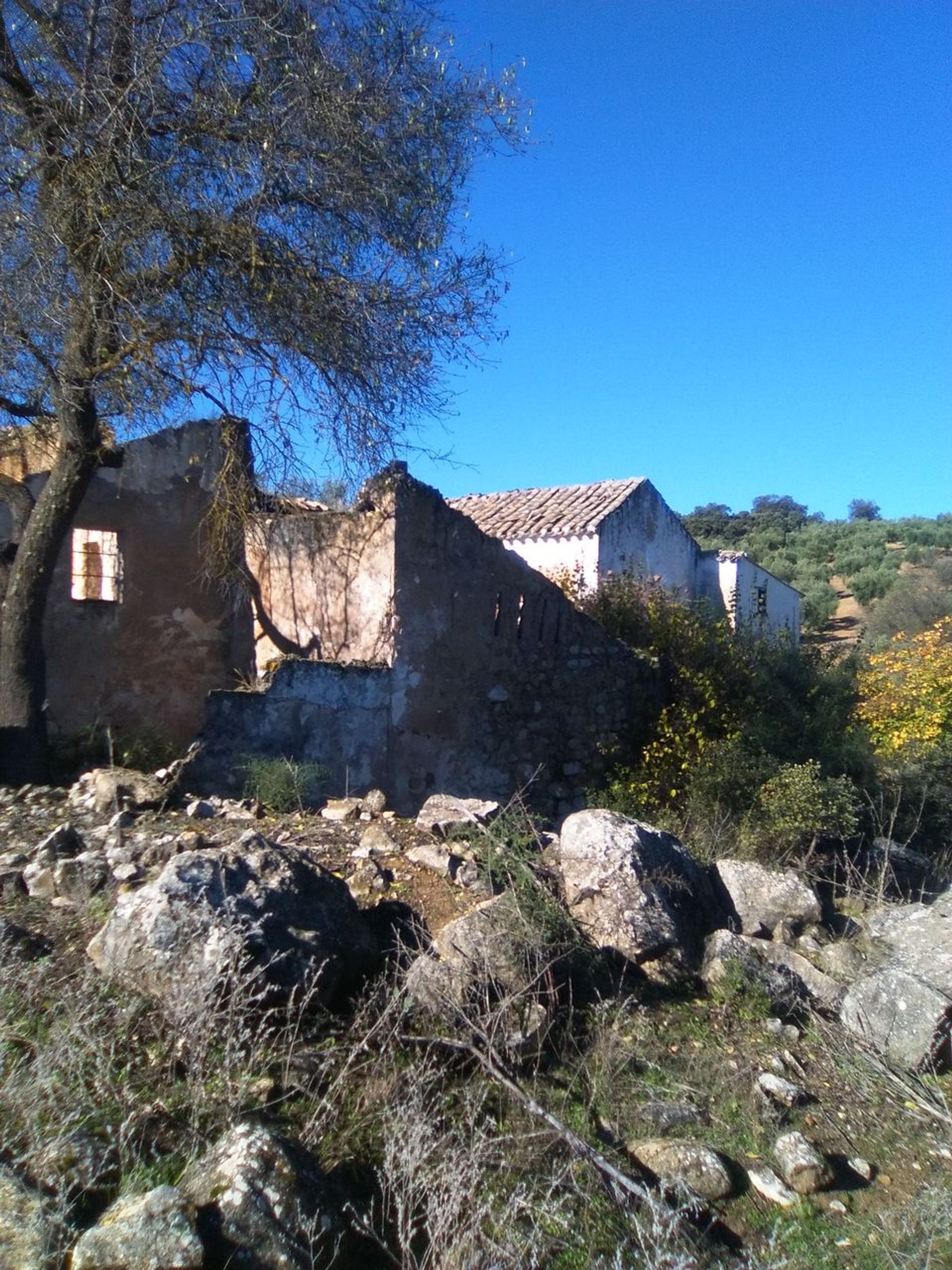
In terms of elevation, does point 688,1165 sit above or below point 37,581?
below

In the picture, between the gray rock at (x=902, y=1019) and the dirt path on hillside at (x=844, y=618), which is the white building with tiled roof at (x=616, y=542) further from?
A: the gray rock at (x=902, y=1019)

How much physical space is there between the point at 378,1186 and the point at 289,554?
7.58 meters

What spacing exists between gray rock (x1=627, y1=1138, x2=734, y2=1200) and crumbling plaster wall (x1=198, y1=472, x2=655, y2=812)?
471 cm

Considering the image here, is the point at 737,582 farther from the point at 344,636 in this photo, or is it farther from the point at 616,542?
the point at 344,636

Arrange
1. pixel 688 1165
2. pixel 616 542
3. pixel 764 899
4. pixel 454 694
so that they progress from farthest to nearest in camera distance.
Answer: pixel 616 542, pixel 454 694, pixel 764 899, pixel 688 1165

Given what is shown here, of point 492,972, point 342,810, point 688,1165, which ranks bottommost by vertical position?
point 688,1165

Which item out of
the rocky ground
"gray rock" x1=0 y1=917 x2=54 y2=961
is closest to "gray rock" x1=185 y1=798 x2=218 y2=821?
the rocky ground

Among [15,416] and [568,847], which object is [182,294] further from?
[568,847]

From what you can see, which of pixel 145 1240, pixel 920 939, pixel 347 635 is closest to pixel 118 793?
pixel 347 635

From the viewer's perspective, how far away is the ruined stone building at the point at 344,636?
9961 millimetres

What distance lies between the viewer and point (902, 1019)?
589 cm

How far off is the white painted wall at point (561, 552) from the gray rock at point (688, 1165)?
1286 centimetres

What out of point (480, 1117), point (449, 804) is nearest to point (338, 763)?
point (449, 804)

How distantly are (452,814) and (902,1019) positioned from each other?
2.84 metres
